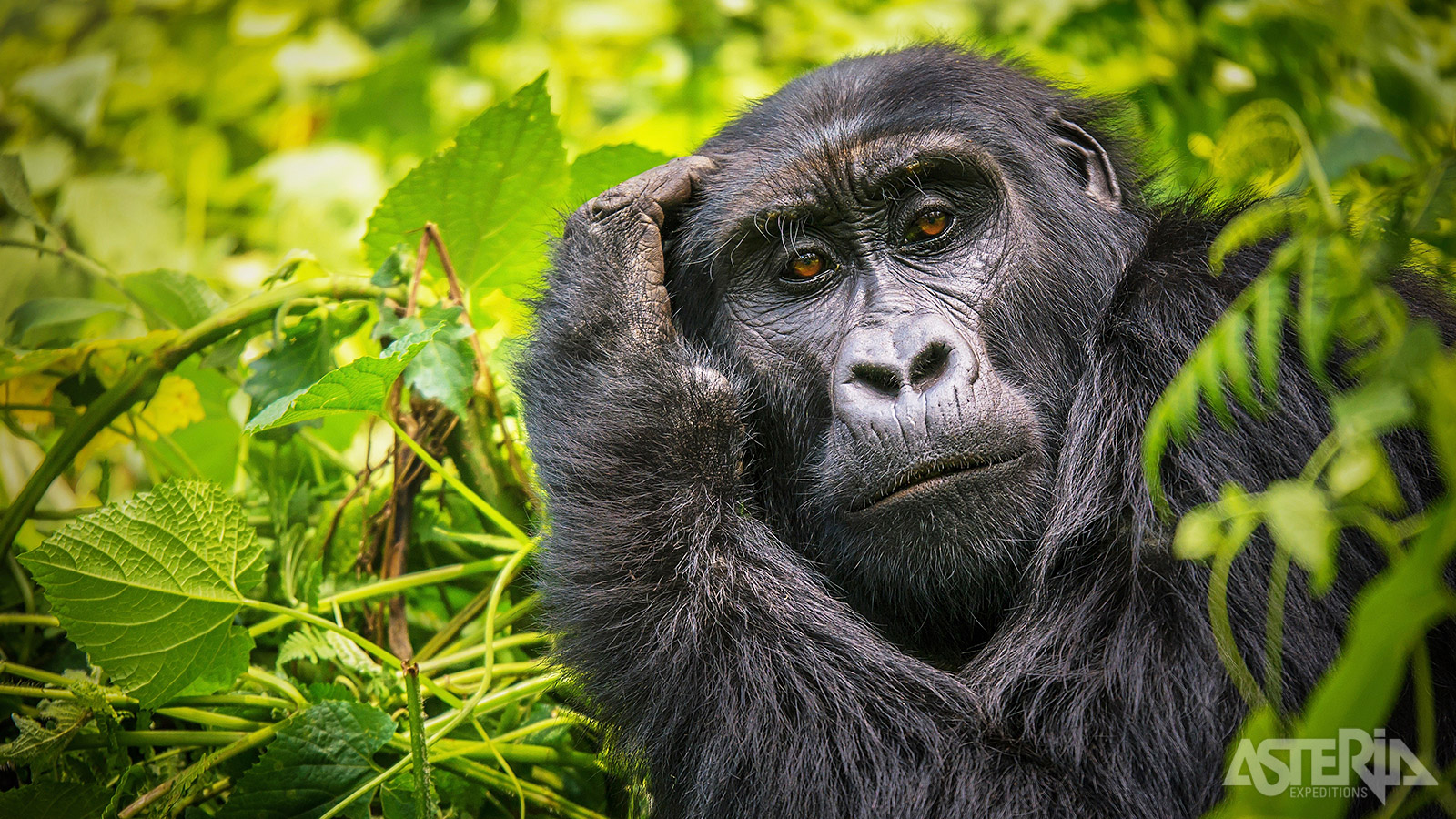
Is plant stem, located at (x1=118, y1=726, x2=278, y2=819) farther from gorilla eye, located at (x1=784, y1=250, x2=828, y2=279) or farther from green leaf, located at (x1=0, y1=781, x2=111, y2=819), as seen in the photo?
gorilla eye, located at (x1=784, y1=250, x2=828, y2=279)

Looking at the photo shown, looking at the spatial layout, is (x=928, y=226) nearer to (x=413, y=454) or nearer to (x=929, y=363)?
(x=929, y=363)

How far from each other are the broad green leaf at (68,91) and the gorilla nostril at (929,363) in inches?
217

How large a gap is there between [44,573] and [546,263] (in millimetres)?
1638

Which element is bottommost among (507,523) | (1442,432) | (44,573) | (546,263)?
(507,523)

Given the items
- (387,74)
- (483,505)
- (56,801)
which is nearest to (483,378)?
(483,505)

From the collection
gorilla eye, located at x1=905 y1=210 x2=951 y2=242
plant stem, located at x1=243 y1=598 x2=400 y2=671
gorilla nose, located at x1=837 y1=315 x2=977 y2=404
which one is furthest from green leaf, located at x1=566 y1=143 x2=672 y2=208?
plant stem, located at x1=243 y1=598 x2=400 y2=671

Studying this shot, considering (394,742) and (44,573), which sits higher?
(44,573)

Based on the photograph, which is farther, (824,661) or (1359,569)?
(824,661)

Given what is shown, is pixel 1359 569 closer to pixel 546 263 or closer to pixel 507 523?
pixel 507 523

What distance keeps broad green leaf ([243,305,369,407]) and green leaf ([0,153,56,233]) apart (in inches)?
34.4

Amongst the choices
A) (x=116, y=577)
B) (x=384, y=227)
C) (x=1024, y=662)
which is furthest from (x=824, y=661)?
(x=384, y=227)

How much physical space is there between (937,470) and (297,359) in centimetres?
197

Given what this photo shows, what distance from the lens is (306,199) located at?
6.73 meters

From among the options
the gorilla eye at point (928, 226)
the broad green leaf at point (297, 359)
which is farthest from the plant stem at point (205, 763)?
the gorilla eye at point (928, 226)
